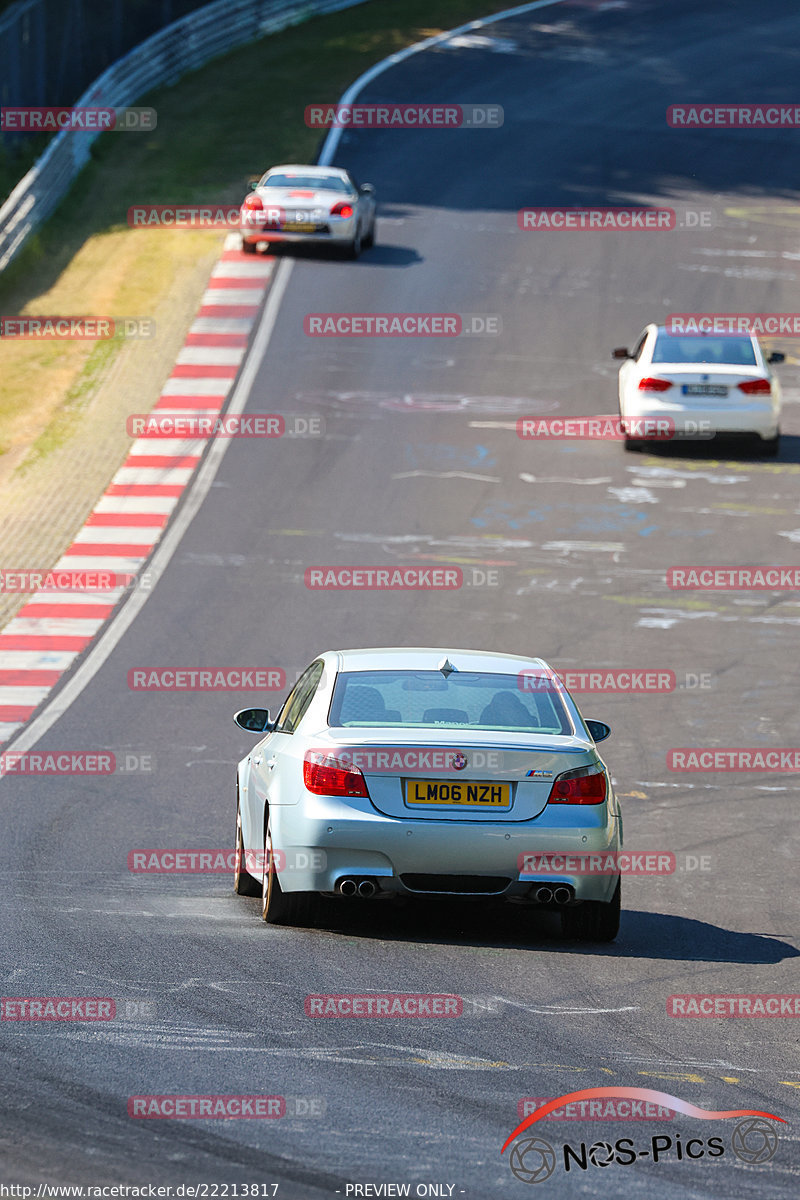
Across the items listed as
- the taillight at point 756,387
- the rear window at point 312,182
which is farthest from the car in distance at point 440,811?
the rear window at point 312,182

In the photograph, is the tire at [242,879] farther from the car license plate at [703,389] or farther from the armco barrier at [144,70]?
Result: the armco barrier at [144,70]

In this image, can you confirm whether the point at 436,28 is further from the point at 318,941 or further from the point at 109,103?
the point at 318,941

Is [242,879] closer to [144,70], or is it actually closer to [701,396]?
[701,396]

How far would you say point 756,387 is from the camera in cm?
2606

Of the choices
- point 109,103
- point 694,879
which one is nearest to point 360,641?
point 694,879

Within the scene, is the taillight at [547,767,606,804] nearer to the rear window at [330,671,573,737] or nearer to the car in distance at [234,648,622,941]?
the car in distance at [234,648,622,941]

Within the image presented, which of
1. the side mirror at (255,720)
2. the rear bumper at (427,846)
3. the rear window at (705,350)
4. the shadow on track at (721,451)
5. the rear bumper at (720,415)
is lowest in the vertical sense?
the shadow on track at (721,451)

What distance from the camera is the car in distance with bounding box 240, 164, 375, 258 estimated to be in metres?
34.4

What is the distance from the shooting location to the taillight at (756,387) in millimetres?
25984

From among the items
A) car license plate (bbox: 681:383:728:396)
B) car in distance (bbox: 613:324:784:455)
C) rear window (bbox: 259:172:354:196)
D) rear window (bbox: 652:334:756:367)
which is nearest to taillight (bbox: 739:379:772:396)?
car in distance (bbox: 613:324:784:455)

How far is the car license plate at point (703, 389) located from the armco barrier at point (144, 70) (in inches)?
587

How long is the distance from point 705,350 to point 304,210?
34.4ft

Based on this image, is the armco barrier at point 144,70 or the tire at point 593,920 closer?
the tire at point 593,920

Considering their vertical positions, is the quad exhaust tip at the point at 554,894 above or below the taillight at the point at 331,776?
below
